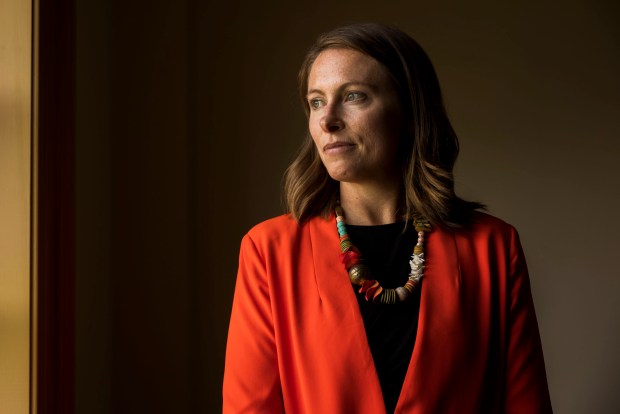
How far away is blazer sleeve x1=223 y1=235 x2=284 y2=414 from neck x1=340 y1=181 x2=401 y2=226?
24 cm

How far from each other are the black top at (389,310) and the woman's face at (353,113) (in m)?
0.16

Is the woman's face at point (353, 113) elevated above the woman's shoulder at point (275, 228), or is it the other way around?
the woman's face at point (353, 113)

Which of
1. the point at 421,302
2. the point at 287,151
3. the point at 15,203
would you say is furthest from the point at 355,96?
the point at 287,151

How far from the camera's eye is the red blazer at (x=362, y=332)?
1.16 meters

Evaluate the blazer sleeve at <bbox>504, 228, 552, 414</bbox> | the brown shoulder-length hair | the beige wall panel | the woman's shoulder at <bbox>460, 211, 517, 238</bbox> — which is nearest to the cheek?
the brown shoulder-length hair

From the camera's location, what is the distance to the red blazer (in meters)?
1.16

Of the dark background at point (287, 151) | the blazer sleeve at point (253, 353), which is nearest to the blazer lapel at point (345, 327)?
the blazer sleeve at point (253, 353)

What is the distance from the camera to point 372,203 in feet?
4.38

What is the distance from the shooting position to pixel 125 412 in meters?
2.01

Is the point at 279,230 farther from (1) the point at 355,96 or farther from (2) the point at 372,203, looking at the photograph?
(1) the point at 355,96

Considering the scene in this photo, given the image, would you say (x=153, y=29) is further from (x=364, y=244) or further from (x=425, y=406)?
(x=425, y=406)

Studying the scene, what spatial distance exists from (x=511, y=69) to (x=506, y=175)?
18.4 inches

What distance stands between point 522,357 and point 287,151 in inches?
56.5

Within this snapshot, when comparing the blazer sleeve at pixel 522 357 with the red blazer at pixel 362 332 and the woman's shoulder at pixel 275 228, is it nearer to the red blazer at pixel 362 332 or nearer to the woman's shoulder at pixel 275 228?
the red blazer at pixel 362 332
